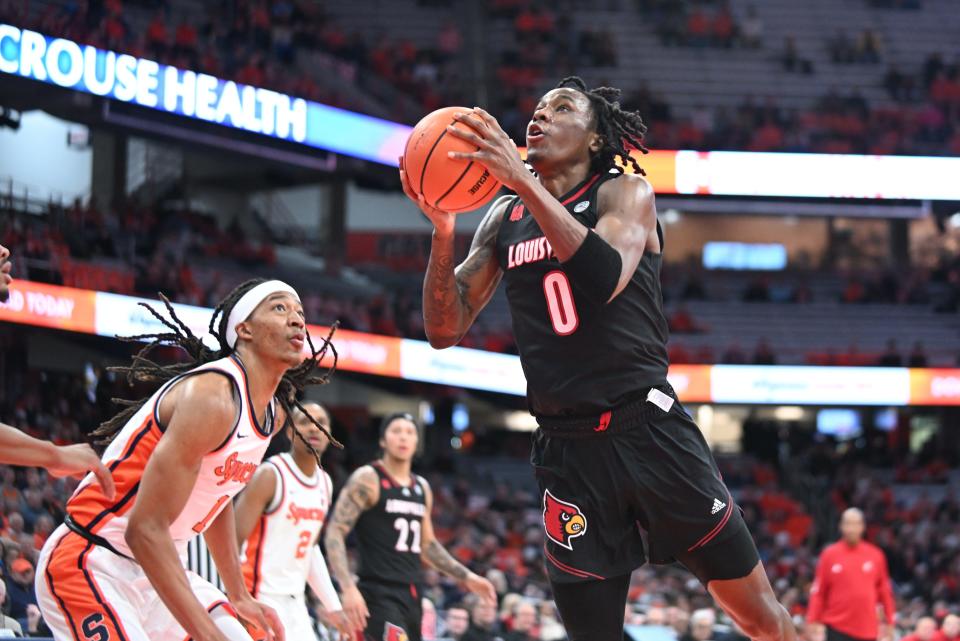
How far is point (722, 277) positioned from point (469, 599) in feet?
60.5

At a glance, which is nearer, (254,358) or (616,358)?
(616,358)

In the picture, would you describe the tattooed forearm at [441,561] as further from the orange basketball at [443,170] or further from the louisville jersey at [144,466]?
the orange basketball at [443,170]

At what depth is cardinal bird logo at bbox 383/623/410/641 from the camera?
25.7 ft

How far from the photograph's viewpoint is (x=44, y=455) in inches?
165

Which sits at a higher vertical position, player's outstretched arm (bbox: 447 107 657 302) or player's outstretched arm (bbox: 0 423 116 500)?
player's outstretched arm (bbox: 447 107 657 302)

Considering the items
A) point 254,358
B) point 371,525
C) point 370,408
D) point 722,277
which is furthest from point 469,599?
point 722,277

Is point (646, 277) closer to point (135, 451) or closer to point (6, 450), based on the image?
point (135, 451)

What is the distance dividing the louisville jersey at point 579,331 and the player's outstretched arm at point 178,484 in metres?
1.02

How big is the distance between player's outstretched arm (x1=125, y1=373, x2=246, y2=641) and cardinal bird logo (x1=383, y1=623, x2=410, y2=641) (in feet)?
12.2

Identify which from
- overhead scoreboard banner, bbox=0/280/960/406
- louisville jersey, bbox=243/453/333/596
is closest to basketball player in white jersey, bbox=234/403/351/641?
louisville jersey, bbox=243/453/333/596

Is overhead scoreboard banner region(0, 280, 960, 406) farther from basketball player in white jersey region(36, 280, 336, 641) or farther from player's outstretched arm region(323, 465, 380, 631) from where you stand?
basketball player in white jersey region(36, 280, 336, 641)

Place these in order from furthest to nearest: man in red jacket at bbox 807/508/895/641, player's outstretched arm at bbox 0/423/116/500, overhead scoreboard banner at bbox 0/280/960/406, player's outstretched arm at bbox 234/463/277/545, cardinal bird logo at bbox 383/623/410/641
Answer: overhead scoreboard banner at bbox 0/280/960/406 < man in red jacket at bbox 807/508/895/641 < cardinal bird logo at bbox 383/623/410/641 < player's outstretched arm at bbox 234/463/277/545 < player's outstretched arm at bbox 0/423/116/500

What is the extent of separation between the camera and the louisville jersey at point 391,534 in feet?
26.8

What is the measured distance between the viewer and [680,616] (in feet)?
37.4
